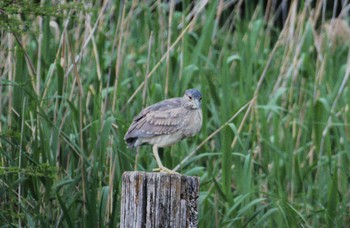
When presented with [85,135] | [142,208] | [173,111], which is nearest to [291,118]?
[85,135]

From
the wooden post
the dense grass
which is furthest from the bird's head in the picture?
the wooden post

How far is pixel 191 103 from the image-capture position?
166 inches

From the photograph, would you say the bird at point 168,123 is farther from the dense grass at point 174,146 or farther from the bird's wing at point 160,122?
the dense grass at point 174,146

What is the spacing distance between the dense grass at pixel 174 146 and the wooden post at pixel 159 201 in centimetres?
100

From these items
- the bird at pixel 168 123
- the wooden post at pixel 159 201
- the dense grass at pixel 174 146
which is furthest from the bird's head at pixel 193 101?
the wooden post at pixel 159 201

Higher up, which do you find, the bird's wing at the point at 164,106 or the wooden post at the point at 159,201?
the bird's wing at the point at 164,106

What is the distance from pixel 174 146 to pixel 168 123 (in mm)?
994

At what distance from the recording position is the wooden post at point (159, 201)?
322 centimetres

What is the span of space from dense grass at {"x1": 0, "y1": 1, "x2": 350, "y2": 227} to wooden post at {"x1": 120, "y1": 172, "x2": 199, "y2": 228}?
100cm

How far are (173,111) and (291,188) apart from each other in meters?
1.69

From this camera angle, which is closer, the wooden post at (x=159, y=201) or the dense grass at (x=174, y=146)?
the wooden post at (x=159, y=201)

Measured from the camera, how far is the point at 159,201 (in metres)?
3.23

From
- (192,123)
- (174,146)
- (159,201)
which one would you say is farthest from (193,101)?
(159,201)

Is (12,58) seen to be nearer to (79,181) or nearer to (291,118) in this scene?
(79,181)
